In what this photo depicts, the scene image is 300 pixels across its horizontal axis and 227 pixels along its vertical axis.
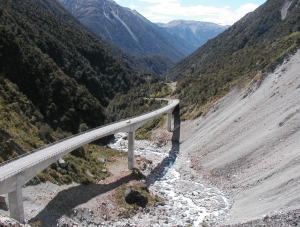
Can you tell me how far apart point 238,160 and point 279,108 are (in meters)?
14.3

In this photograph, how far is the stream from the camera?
2686 cm

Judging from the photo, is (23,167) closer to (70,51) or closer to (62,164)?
(62,164)

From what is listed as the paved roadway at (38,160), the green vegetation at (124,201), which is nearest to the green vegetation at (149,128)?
the paved roadway at (38,160)

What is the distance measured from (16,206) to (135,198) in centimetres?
1310

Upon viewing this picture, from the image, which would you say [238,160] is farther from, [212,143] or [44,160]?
[44,160]

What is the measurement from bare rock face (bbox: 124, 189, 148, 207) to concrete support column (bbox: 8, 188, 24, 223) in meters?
12.0

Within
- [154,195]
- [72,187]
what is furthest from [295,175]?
[72,187]

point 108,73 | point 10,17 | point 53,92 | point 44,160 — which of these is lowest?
point 44,160

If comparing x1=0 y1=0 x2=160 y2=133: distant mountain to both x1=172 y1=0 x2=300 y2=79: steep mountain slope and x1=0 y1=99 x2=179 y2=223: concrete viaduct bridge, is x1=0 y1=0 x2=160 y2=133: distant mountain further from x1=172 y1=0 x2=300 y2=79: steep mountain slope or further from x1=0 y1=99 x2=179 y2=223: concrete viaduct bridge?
x1=172 y1=0 x2=300 y2=79: steep mountain slope

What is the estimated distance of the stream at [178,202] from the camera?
A: 88.1 feet

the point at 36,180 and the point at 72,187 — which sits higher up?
the point at 36,180

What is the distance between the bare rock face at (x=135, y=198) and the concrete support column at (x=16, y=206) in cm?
1197

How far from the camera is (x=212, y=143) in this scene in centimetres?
4691

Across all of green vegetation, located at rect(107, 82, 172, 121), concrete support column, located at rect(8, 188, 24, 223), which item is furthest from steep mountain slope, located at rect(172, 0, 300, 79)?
concrete support column, located at rect(8, 188, 24, 223)
